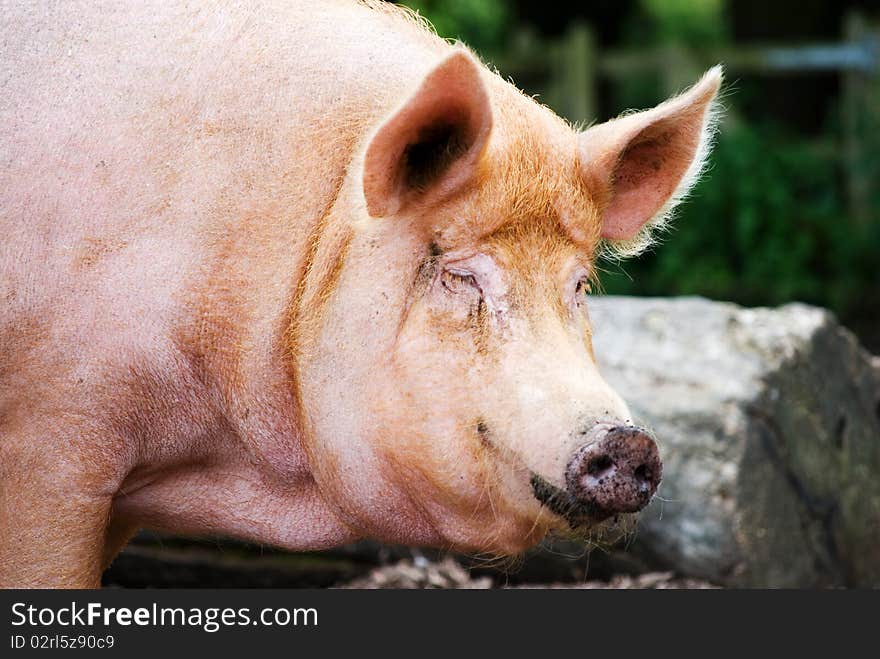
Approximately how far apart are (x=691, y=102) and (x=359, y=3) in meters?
1.31

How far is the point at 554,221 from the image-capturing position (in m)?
4.09

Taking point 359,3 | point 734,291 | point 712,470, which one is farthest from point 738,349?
point 734,291

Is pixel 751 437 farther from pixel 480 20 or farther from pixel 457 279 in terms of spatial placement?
pixel 480 20

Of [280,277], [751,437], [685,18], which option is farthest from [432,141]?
[685,18]

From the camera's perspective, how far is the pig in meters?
3.86

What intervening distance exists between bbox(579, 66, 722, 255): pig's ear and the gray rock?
1613 millimetres

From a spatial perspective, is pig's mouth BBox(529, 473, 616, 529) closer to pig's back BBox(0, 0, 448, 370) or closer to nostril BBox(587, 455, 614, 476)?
nostril BBox(587, 455, 614, 476)

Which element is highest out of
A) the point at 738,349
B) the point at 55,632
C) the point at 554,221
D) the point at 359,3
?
the point at 359,3

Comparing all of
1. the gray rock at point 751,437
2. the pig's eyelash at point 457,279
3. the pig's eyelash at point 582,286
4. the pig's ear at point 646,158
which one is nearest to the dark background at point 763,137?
the gray rock at point 751,437

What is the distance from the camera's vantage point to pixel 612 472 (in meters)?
3.55

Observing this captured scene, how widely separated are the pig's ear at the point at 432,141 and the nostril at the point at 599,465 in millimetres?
938

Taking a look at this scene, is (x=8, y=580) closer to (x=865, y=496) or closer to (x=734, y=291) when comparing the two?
(x=865, y=496)

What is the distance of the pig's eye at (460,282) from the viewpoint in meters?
Result: 3.91

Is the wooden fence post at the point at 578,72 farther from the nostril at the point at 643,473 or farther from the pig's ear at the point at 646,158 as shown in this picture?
the nostril at the point at 643,473
